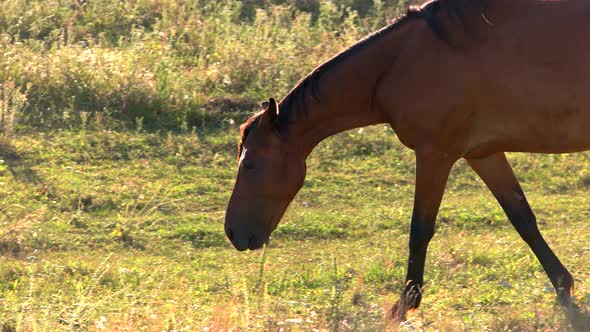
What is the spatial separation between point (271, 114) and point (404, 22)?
3.17ft

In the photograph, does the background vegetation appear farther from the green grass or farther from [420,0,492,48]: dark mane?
[420,0,492,48]: dark mane

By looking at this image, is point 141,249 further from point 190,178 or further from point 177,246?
point 190,178

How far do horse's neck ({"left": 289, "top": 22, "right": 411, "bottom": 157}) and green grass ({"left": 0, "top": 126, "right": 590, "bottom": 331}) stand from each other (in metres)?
0.86

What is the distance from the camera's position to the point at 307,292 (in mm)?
6695

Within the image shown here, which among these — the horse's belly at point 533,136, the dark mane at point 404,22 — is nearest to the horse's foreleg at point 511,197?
the horse's belly at point 533,136

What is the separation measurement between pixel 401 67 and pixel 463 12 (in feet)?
1.56

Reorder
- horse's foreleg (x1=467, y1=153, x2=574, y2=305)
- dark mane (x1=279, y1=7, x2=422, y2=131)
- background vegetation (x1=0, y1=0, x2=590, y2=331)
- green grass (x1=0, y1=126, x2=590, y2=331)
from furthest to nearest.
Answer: horse's foreleg (x1=467, y1=153, x2=574, y2=305) < dark mane (x1=279, y1=7, x2=422, y2=131) < background vegetation (x1=0, y1=0, x2=590, y2=331) < green grass (x1=0, y1=126, x2=590, y2=331)

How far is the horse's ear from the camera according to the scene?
6234 millimetres

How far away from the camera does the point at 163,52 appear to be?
1105 centimetres

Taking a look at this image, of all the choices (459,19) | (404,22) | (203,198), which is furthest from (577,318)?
(203,198)

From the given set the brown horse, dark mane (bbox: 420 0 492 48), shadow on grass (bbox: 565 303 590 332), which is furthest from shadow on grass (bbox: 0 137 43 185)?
shadow on grass (bbox: 565 303 590 332)

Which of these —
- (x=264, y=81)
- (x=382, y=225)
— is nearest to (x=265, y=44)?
(x=264, y=81)

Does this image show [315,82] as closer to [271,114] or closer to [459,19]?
[271,114]

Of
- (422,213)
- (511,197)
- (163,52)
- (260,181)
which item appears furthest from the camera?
(163,52)
